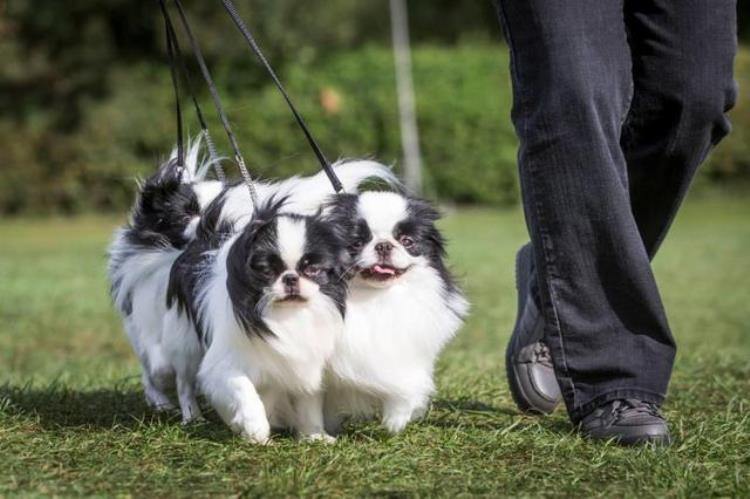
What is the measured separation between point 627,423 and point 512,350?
815mm

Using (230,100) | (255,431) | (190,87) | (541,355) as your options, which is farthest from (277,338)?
(230,100)

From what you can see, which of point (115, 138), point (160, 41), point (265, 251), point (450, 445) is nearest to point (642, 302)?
point (450, 445)

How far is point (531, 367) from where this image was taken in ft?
12.7

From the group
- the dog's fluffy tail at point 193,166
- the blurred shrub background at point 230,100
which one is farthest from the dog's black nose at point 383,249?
the blurred shrub background at point 230,100

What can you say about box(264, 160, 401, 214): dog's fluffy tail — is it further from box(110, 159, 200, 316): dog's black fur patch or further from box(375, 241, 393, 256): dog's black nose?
box(110, 159, 200, 316): dog's black fur patch

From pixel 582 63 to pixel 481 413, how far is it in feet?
4.20

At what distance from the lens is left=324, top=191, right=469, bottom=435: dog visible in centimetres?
329

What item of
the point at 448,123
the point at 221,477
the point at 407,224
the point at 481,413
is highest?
the point at 407,224

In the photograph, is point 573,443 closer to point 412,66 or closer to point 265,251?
point 265,251

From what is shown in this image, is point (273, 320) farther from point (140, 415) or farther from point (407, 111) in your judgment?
point (407, 111)

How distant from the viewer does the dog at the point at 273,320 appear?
3160 mm

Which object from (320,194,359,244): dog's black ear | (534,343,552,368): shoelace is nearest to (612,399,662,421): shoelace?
(534,343,552,368): shoelace

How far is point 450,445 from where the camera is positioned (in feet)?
10.6

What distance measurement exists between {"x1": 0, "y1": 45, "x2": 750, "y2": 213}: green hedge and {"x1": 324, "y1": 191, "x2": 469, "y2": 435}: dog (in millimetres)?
16113
